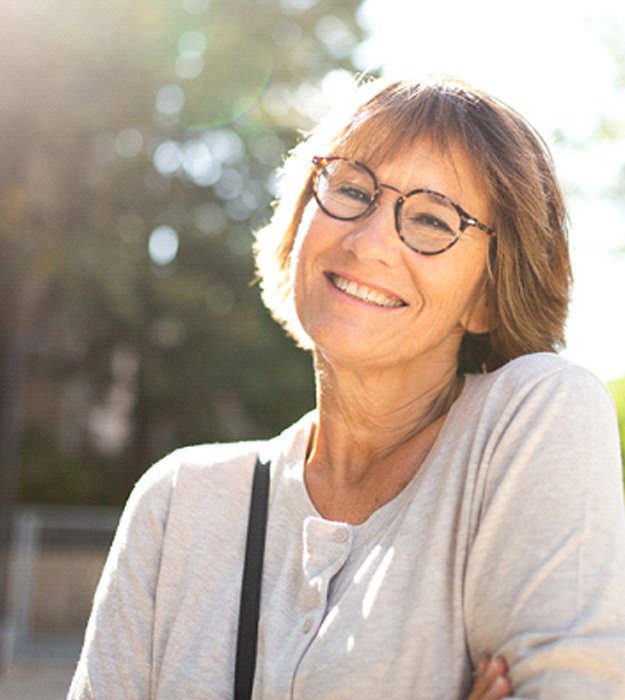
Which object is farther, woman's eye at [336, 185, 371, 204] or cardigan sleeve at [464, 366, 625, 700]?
woman's eye at [336, 185, 371, 204]

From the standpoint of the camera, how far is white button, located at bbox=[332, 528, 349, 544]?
234 centimetres

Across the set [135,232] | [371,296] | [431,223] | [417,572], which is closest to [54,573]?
[135,232]

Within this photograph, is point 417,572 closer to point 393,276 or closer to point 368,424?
point 368,424

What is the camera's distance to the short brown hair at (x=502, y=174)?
8.04 ft

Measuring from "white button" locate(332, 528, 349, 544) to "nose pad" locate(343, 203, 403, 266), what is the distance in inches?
22.5

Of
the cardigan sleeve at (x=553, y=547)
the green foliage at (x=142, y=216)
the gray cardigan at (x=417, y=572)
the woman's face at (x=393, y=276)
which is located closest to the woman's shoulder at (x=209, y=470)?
the gray cardigan at (x=417, y=572)

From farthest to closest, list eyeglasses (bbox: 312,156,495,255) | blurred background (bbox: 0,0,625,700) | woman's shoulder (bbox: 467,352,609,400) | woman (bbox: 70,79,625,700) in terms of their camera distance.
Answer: blurred background (bbox: 0,0,625,700), eyeglasses (bbox: 312,156,495,255), woman's shoulder (bbox: 467,352,609,400), woman (bbox: 70,79,625,700)

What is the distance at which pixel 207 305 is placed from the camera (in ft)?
61.9

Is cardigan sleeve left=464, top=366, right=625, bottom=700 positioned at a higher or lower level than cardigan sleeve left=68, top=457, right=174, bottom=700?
higher

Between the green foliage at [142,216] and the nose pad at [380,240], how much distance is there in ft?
31.7

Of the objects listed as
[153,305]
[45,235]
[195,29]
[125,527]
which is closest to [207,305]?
[153,305]

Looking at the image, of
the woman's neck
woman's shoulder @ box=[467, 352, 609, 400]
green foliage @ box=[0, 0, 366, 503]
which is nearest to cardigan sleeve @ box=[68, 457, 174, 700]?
the woman's neck

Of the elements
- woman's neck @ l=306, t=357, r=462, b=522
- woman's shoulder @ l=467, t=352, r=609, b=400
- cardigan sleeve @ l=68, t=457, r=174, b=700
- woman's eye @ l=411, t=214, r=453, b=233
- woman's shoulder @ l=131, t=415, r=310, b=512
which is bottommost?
cardigan sleeve @ l=68, t=457, r=174, b=700

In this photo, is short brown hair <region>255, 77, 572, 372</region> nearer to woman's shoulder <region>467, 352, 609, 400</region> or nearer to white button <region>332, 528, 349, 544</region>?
woman's shoulder <region>467, 352, 609, 400</region>
